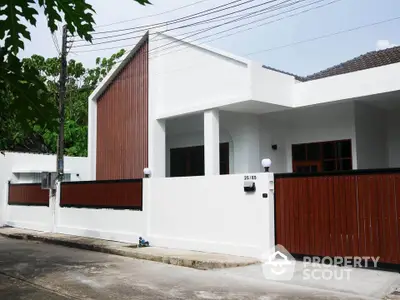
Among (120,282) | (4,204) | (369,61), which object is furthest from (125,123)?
(120,282)

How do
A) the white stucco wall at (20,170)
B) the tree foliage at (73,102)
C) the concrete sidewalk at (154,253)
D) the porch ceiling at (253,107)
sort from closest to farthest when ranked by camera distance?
the concrete sidewalk at (154,253), the porch ceiling at (253,107), the white stucco wall at (20,170), the tree foliage at (73,102)

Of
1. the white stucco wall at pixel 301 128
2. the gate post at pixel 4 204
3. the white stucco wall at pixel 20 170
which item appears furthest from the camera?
the gate post at pixel 4 204

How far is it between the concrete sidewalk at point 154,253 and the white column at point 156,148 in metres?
3.05

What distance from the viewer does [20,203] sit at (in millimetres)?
19750

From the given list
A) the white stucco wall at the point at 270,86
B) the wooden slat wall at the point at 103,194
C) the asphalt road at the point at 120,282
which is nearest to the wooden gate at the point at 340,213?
the asphalt road at the point at 120,282

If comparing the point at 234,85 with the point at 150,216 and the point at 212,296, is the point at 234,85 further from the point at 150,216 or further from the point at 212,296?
the point at 212,296

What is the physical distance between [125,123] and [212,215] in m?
7.31

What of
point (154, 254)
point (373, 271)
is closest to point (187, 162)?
point (154, 254)

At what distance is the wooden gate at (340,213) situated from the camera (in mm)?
8430

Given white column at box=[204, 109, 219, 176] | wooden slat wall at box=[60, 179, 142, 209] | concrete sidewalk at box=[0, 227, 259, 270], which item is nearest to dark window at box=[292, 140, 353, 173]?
white column at box=[204, 109, 219, 176]

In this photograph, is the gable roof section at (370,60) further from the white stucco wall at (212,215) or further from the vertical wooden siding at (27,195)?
the vertical wooden siding at (27,195)

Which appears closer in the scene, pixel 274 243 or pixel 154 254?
pixel 274 243

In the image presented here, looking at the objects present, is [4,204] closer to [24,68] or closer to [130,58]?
[130,58]

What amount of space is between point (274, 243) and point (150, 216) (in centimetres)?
438
